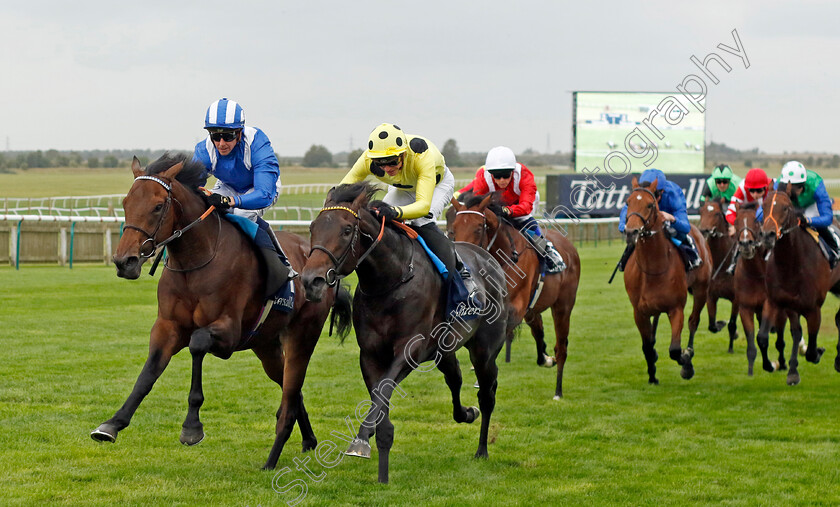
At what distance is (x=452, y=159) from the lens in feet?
200

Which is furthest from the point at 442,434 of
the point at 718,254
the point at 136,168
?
the point at 718,254

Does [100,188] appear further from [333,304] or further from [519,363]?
[333,304]

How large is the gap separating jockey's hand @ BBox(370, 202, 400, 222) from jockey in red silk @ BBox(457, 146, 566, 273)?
3.19m

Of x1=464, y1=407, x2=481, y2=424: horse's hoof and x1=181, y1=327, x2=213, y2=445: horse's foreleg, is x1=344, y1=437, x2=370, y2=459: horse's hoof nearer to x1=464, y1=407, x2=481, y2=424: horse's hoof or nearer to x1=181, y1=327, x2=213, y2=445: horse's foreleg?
x1=181, y1=327, x2=213, y2=445: horse's foreleg

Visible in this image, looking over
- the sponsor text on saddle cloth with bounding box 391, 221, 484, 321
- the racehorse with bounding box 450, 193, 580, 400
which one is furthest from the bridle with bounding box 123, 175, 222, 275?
the racehorse with bounding box 450, 193, 580, 400

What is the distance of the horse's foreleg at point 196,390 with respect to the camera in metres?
5.43

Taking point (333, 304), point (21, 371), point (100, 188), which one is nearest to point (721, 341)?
point (333, 304)

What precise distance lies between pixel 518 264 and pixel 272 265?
320cm

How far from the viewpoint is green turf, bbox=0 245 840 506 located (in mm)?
5781

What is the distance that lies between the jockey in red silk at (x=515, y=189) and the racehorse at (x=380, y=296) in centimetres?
280

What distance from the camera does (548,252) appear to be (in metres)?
9.53

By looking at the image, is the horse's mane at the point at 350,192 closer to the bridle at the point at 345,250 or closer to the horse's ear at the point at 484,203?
the bridle at the point at 345,250

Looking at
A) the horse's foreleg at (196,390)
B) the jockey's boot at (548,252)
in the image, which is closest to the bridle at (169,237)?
the horse's foreleg at (196,390)

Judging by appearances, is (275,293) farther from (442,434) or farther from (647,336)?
(647,336)
